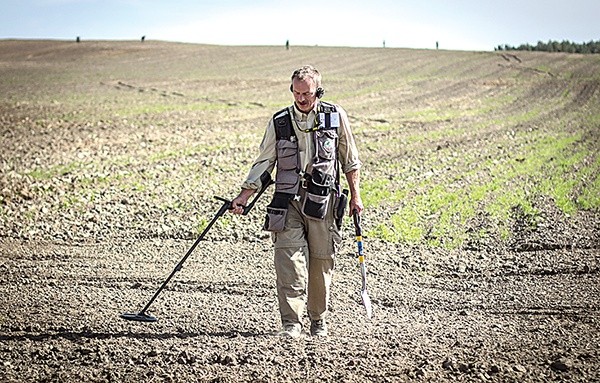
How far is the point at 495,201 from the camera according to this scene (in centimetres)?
1236

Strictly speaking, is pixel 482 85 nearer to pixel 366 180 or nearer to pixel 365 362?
pixel 366 180

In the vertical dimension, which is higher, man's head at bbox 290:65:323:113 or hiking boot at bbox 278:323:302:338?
man's head at bbox 290:65:323:113

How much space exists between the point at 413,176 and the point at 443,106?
15615mm

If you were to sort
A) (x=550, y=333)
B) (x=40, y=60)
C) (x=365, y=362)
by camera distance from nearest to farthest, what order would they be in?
1. (x=365, y=362)
2. (x=550, y=333)
3. (x=40, y=60)

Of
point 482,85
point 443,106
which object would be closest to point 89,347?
point 443,106

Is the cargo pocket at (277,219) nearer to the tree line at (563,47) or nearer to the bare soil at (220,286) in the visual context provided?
the bare soil at (220,286)

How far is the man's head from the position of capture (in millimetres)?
5711

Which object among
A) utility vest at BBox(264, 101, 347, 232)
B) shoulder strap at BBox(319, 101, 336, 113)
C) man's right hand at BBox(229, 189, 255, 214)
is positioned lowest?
man's right hand at BBox(229, 189, 255, 214)

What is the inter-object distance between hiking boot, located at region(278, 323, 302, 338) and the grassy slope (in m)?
4.18

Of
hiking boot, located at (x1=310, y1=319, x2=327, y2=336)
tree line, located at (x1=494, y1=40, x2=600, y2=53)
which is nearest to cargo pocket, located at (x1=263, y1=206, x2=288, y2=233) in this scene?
hiking boot, located at (x1=310, y1=319, x2=327, y2=336)

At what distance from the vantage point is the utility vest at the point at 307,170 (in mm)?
5902

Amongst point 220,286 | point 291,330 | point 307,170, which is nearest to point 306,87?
point 307,170

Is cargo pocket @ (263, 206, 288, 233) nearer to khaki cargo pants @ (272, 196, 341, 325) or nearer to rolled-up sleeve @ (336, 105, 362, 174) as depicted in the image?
khaki cargo pants @ (272, 196, 341, 325)

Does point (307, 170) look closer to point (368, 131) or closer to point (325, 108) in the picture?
point (325, 108)
